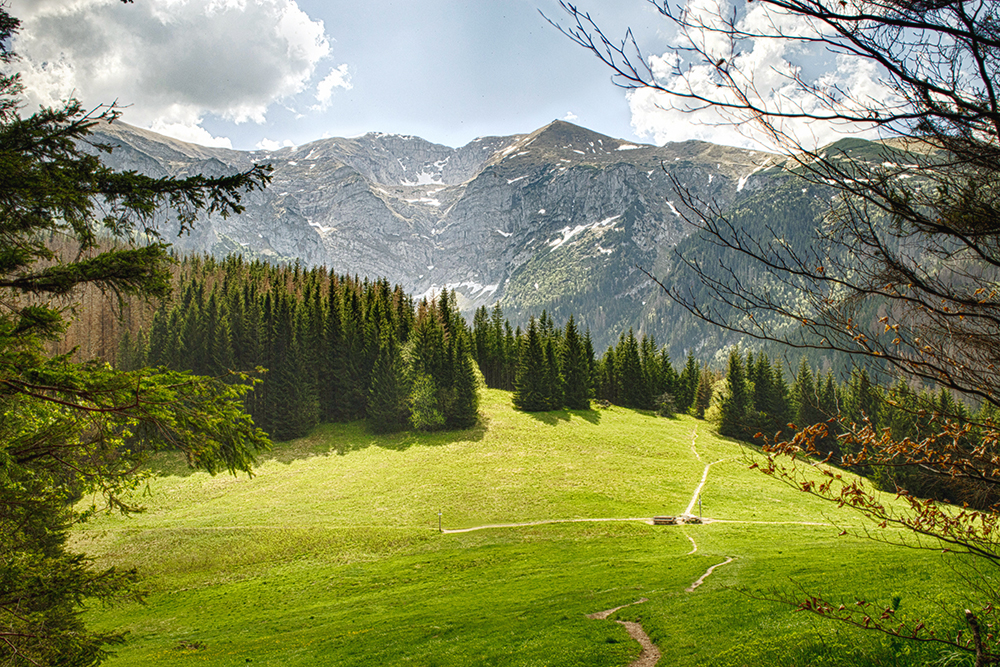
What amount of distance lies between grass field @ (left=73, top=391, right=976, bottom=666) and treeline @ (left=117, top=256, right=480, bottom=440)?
13.3 feet

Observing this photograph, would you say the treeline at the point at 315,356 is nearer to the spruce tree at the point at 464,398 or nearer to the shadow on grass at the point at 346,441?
the spruce tree at the point at 464,398

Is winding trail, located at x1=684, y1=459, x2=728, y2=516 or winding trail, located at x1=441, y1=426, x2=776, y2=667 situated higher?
winding trail, located at x1=441, y1=426, x2=776, y2=667

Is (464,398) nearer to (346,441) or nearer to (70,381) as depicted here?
(346,441)

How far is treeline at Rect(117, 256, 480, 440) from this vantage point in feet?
190

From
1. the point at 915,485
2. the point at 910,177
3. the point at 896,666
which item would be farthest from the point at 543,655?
the point at 915,485

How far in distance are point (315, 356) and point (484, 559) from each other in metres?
44.2

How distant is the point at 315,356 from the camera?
207 ft

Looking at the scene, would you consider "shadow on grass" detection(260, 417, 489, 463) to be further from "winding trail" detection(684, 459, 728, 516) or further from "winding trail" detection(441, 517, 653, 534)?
"winding trail" detection(684, 459, 728, 516)

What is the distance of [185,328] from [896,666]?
68.0 m

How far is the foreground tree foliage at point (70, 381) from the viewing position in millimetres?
5848

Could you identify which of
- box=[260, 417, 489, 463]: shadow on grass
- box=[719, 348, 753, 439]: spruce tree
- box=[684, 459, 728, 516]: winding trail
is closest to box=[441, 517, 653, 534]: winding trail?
box=[684, 459, 728, 516]: winding trail

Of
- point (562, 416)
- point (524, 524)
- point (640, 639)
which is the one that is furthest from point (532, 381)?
point (640, 639)

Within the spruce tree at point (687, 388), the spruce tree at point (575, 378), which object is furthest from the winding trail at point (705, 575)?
the spruce tree at point (687, 388)

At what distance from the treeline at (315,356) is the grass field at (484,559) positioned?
4.07 meters
